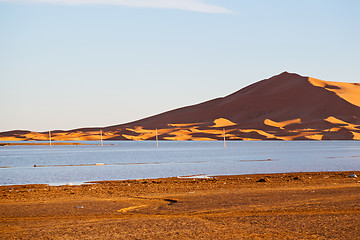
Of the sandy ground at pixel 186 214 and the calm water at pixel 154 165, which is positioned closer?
the sandy ground at pixel 186 214

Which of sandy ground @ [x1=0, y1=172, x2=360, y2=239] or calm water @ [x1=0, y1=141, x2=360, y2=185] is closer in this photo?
sandy ground @ [x1=0, y1=172, x2=360, y2=239]

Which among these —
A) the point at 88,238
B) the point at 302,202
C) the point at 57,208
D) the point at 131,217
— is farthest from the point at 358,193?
the point at 88,238

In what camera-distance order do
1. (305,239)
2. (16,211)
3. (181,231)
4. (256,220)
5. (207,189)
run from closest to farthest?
(305,239), (181,231), (256,220), (16,211), (207,189)

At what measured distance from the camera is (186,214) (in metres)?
14.7

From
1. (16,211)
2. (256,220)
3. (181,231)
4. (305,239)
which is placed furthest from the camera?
(16,211)

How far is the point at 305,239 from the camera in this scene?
1100cm

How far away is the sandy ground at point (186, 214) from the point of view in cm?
1182

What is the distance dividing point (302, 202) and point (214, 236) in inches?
239

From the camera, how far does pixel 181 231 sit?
12047mm

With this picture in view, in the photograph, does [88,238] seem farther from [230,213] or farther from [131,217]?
[230,213]

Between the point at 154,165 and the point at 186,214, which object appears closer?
the point at 186,214

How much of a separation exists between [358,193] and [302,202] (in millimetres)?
3264

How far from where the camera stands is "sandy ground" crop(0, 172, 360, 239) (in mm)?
11820

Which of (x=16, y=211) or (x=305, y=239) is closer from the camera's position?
(x=305, y=239)
